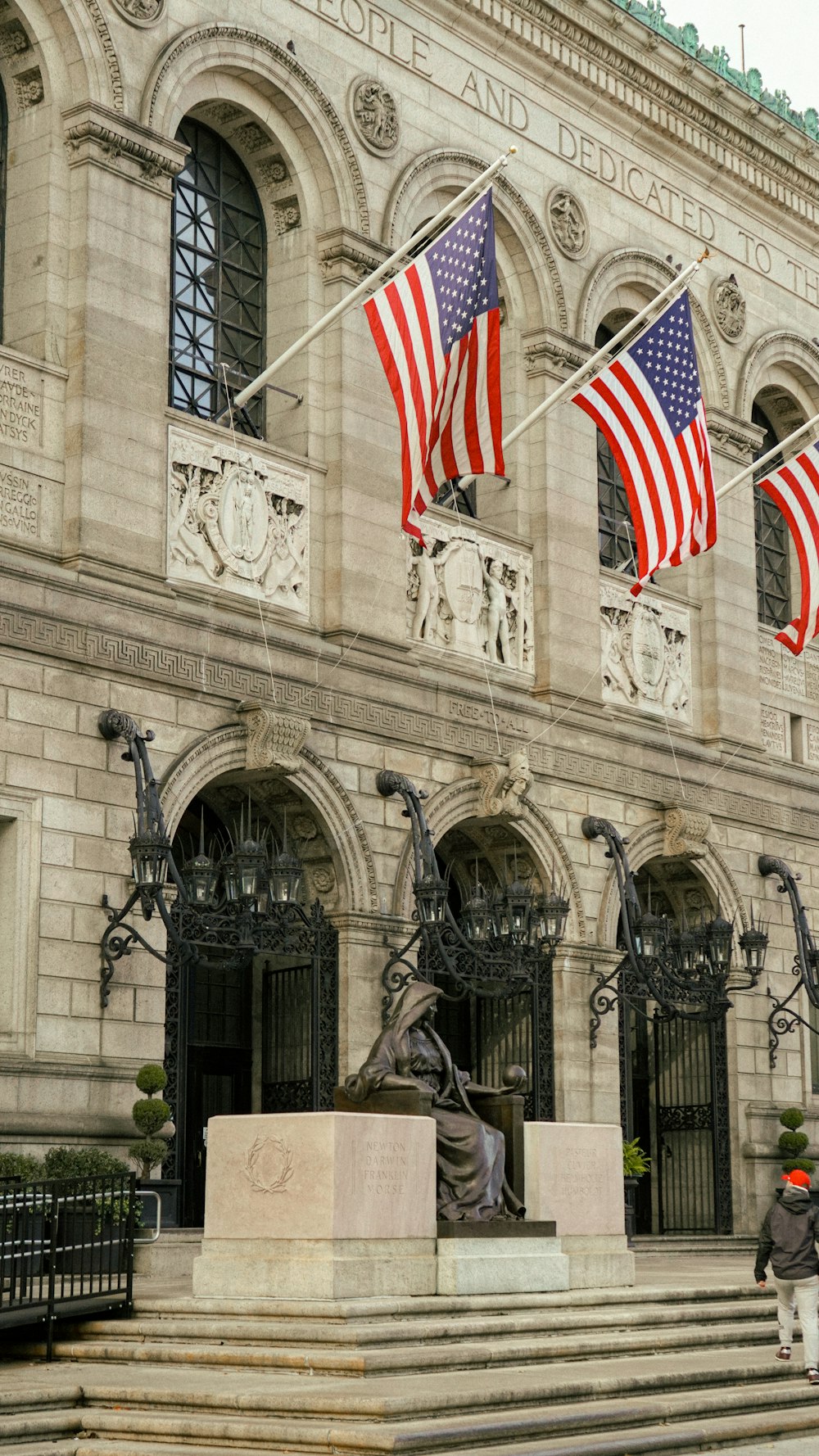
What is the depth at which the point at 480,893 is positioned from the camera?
26.0 metres

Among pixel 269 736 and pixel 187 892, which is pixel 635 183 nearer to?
pixel 269 736

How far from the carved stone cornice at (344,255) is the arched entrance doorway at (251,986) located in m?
6.82

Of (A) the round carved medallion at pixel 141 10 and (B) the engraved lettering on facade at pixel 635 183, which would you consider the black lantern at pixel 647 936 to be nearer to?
(B) the engraved lettering on facade at pixel 635 183

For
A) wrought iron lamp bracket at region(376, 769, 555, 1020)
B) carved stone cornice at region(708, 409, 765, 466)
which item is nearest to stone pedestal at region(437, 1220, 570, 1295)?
wrought iron lamp bracket at region(376, 769, 555, 1020)

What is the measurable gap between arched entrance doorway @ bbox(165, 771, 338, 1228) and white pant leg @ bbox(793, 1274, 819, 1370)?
26.5ft

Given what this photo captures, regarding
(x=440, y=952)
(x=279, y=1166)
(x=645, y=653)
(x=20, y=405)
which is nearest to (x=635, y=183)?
(x=645, y=653)

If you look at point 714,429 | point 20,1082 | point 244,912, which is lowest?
point 20,1082

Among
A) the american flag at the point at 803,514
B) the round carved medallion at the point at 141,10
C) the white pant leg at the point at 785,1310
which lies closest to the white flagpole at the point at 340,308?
the round carved medallion at the point at 141,10

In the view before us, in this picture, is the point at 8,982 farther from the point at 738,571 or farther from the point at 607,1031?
the point at 738,571

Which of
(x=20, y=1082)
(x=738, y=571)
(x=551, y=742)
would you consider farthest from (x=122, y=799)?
(x=738, y=571)

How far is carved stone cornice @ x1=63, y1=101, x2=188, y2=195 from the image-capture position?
75.9 ft

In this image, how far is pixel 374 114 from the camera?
27328mm

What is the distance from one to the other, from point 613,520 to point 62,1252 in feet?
58.7

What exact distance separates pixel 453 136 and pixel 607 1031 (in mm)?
12691
